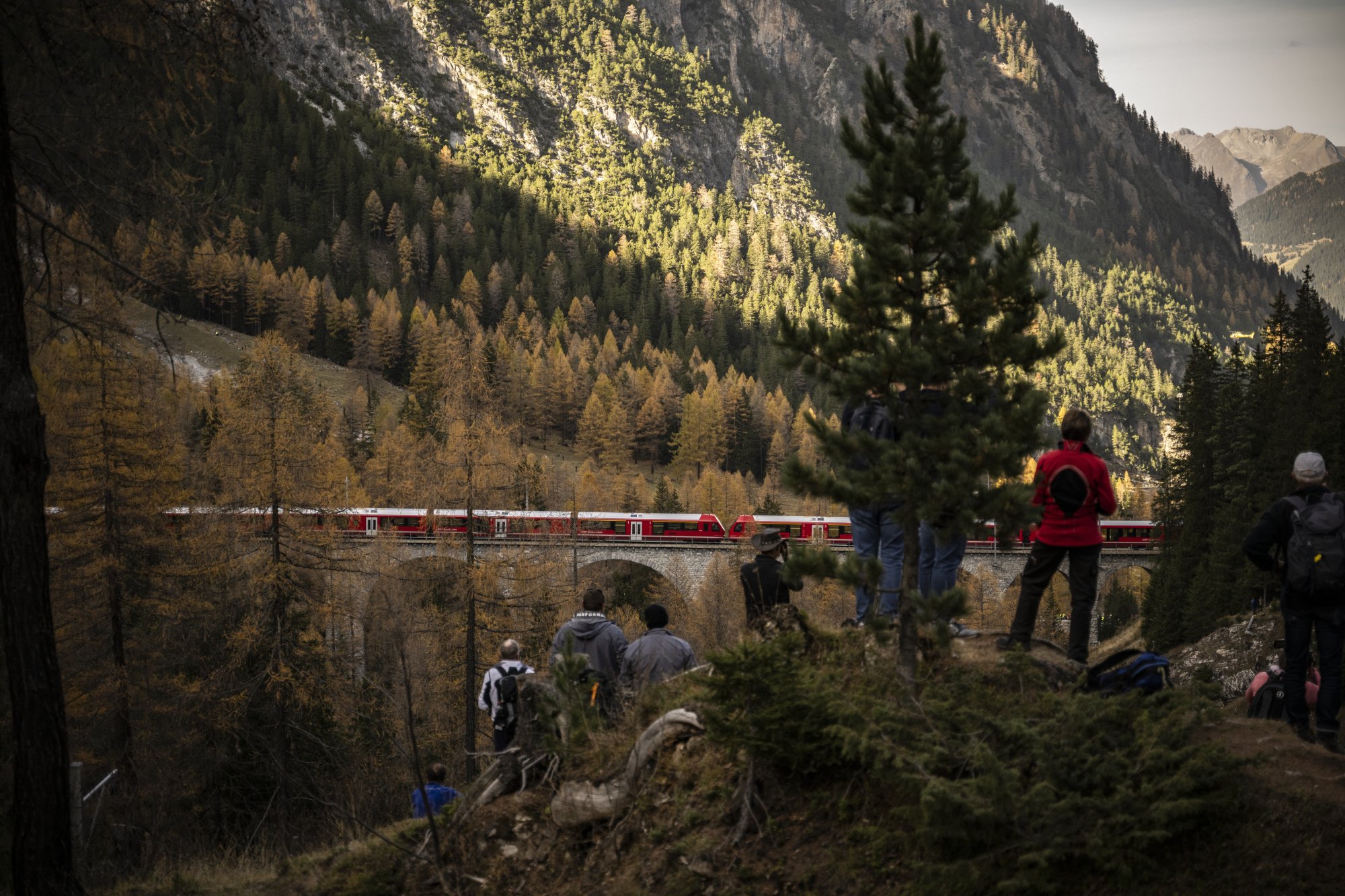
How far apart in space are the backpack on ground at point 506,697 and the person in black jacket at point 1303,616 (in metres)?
5.43

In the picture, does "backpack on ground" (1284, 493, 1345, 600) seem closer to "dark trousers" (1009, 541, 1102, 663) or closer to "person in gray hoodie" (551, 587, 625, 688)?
"dark trousers" (1009, 541, 1102, 663)

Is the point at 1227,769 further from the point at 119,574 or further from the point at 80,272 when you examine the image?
the point at 119,574

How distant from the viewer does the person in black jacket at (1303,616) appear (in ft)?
20.2

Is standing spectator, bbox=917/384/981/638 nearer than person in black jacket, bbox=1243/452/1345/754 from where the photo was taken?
No

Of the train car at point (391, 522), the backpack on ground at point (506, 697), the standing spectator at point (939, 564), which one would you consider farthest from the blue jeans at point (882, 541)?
the train car at point (391, 522)

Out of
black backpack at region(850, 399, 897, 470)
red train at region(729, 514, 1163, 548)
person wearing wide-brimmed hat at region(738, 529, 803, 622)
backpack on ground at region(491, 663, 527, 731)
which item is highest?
black backpack at region(850, 399, 897, 470)

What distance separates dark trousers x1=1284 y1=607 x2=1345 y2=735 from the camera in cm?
616

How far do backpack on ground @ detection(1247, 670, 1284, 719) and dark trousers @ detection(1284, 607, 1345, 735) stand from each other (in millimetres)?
570

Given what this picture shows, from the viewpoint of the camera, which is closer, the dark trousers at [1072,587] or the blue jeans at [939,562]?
the dark trousers at [1072,587]

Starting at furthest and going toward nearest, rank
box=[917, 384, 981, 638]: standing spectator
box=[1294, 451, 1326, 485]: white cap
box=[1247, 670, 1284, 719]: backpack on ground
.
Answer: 1. box=[917, 384, 981, 638]: standing spectator
2. box=[1247, 670, 1284, 719]: backpack on ground
3. box=[1294, 451, 1326, 485]: white cap

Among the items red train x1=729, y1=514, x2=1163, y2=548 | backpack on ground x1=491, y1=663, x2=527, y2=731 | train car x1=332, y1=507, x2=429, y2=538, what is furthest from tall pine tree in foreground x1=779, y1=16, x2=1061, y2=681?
train car x1=332, y1=507, x2=429, y2=538

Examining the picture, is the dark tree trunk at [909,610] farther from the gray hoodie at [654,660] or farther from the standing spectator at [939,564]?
the gray hoodie at [654,660]

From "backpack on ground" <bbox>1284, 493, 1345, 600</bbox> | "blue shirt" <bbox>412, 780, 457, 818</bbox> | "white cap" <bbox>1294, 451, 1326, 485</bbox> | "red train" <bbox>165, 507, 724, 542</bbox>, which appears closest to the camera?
"backpack on ground" <bbox>1284, 493, 1345, 600</bbox>

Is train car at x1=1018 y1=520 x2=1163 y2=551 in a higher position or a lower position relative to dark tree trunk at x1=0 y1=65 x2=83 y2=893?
lower
